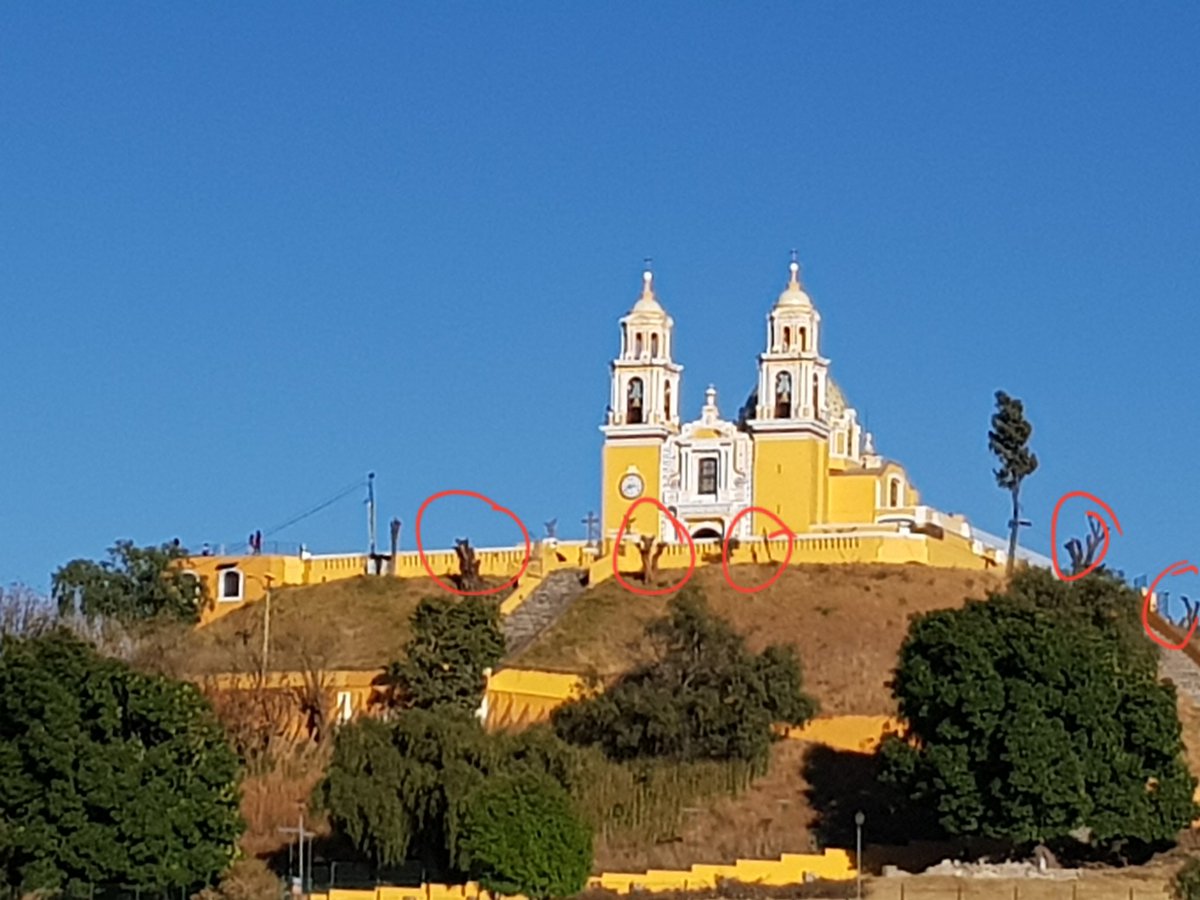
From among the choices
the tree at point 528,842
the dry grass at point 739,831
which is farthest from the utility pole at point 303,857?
the dry grass at point 739,831

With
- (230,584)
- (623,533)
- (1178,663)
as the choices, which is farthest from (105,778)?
(623,533)

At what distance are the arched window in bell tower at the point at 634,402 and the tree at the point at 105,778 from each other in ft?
113

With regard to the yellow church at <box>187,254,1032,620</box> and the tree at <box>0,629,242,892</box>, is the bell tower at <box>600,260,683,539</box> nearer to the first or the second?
the yellow church at <box>187,254,1032,620</box>

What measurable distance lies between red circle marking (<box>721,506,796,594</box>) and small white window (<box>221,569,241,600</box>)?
1396 centimetres

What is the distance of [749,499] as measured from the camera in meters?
87.8

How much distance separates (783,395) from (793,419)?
119 cm

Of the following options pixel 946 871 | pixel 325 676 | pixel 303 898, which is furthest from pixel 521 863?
pixel 325 676

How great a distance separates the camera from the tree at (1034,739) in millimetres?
57656

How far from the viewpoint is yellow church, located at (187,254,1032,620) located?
86938mm

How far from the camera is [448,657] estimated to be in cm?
7131

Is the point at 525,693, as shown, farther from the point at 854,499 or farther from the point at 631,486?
the point at 854,499

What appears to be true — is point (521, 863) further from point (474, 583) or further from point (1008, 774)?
point (474, 583)

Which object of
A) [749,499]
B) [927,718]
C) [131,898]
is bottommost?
[131,898]

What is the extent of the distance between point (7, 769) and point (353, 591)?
31.2 metres
